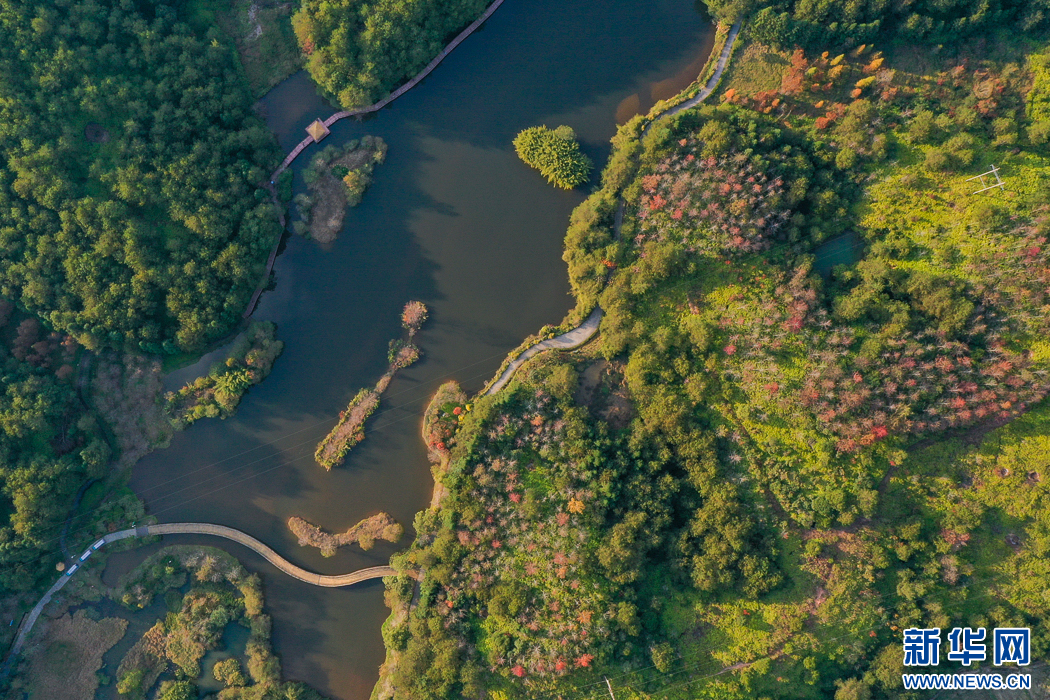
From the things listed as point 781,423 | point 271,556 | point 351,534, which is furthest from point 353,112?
point 781,423

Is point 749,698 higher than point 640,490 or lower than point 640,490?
lower

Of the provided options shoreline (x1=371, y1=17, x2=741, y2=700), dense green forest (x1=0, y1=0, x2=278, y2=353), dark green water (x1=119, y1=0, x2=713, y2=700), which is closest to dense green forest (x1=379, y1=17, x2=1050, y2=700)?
shoreline (x1=371, y1=17, x2=741, y2=700)

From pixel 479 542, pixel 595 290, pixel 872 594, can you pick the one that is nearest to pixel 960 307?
pixel 872 594

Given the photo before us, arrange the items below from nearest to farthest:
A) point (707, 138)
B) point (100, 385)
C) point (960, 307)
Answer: point (960, 307) → point (707, 138) → point (100, 385)

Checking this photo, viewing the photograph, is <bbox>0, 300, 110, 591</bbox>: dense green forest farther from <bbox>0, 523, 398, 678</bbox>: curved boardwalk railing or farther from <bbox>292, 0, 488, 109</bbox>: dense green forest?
<bbox>292, 0, 488, 109</bbox>: dense green forest

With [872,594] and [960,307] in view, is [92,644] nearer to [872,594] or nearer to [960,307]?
[872,594]

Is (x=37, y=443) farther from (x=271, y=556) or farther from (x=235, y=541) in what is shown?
(x=271, y=556)

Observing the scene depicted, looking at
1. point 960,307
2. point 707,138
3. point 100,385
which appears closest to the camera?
point 960,307

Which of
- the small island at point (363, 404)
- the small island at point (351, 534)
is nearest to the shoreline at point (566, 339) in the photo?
the small island at point (351, 534)
